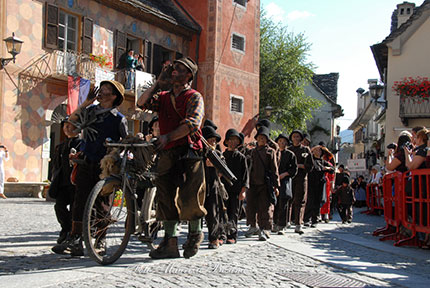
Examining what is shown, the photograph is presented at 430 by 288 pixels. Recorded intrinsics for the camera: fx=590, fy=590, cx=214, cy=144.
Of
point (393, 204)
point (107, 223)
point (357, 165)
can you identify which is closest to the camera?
point (107, 223)

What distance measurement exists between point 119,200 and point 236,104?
24.1 m

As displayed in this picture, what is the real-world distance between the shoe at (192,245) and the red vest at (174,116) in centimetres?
88

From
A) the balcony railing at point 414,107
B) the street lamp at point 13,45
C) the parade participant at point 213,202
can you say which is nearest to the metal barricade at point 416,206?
the parade participant at point 213,202

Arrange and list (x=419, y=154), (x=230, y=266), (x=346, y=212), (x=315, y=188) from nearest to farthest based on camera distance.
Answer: (x=230, y=266) < (x=419, y=154) < (x=315, y=188) < (x=346, y=212)

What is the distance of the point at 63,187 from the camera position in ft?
21.7

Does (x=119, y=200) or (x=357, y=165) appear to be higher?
(x=357, y=165)

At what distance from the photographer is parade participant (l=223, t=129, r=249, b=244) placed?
8430 millimetres

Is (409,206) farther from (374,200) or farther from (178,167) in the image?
(374,200)

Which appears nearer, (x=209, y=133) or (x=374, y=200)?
(x=209, y=133)

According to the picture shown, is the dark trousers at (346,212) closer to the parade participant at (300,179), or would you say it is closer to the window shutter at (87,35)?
the parade participant at (300,179)

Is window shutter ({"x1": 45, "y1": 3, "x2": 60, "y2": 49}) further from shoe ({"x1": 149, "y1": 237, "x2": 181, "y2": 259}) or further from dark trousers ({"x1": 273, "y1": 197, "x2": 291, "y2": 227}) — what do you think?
shoe ({"x1": 149, "y1": 237, "x2": 181, "y2": 259})

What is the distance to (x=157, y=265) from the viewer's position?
545 centimetres

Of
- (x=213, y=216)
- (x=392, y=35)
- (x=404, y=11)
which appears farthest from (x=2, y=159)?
(x=404, y=11)

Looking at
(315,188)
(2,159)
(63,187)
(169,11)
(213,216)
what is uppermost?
(169,11)
